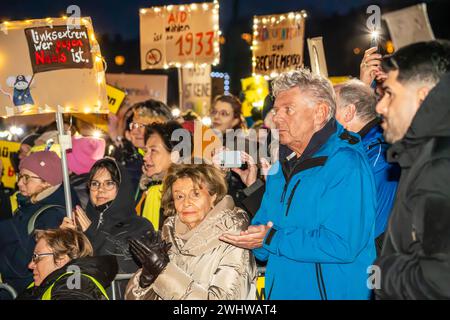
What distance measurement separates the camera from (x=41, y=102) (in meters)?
6.30

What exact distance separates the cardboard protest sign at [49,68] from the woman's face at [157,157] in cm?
59

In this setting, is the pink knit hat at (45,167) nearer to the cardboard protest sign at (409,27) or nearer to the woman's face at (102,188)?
the woman's face at (102,188)

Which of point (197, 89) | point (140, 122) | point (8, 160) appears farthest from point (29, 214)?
point (197, 89)

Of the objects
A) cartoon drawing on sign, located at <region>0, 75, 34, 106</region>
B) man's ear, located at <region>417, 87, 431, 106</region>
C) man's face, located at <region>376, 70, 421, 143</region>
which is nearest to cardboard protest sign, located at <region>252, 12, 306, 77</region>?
cartoon drawing on sign, located at <region>0, 75, 34, 106</region>

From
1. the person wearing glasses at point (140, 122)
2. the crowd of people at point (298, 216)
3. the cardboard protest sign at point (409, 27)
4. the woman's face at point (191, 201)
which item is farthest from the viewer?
the person wearing glasses at point (140, 122)

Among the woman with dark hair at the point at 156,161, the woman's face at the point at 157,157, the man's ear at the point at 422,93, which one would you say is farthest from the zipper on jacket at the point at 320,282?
the woman's face at the point at 157,157

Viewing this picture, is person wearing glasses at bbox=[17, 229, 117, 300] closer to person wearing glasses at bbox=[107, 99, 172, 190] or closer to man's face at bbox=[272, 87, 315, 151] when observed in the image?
man's face at bbox=[272, 87, 315, 151]

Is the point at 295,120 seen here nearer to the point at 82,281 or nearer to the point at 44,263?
the point at 82,281

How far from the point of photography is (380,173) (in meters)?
4.62

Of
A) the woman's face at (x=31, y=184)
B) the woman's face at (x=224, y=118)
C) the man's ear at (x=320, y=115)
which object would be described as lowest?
the woman's face at (x=31, y=184)

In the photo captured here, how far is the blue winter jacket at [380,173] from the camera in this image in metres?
4.50

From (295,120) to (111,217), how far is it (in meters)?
2.15

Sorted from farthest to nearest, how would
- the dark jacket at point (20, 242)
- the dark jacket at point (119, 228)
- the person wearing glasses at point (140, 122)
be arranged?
the person wearing glasses at point (140, 122) < the dark jacket at point (20, 242) < the dark jacket at point (119, 228)
